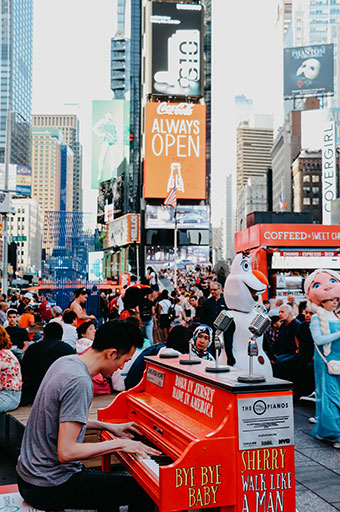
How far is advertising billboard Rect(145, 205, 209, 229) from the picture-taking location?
53.7 metres

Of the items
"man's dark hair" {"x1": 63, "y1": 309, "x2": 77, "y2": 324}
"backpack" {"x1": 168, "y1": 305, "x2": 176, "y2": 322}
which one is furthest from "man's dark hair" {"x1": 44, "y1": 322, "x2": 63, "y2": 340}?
"backpack" {"x1": 168, "y1": 305, "x2": 176, "y2": 322}

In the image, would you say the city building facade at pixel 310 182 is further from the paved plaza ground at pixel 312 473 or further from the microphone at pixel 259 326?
the microphone at pixel 259 326

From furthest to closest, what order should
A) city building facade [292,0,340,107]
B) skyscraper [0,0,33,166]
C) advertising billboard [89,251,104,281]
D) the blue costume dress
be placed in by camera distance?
1. city building facade [292,0,340,107]
2. skyscraper [0,0,33,166]
3. advertising billboard [89,251,104,281]
4. the blue costume dress

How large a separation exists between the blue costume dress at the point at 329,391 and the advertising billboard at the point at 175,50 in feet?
178

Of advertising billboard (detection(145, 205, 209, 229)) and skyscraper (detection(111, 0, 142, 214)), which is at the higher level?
skyscraper (detection(111, 0, 142, 214))

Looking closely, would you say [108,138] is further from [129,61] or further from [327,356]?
[327,356]

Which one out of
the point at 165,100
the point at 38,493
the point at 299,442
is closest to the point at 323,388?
the point at 299,442

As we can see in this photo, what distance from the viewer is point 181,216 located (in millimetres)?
53469

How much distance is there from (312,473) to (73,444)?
3.27m

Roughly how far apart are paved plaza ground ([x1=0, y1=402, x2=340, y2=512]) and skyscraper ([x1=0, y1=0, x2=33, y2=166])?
388ft

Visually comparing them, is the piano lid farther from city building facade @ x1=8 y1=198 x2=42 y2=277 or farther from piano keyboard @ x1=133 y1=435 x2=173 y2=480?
city building facade @ x1=8 y1=198 x2=42 y2=277

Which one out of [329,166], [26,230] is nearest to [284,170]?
[329,166]

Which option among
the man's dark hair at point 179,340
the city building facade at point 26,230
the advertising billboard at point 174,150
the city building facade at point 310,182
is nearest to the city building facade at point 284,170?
the city building facade at point 310,182

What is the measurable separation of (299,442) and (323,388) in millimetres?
748
